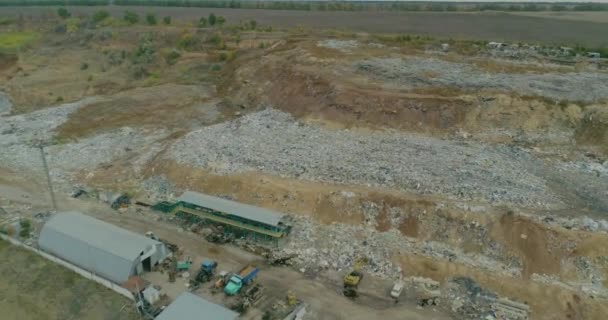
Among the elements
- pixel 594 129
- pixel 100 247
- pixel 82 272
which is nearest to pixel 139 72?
pixel 100 247

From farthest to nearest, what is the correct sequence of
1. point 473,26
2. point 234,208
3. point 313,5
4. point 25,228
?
point 313,5
point 473,26
point 25,228
point 234,208

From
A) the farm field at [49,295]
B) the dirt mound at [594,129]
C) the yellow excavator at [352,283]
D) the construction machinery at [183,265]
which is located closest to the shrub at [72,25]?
the farm field at [49,295]

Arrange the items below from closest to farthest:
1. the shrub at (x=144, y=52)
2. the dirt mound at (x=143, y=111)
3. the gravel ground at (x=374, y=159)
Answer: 1. the gravel ground at (x=374, y=159)
2. the dirt mound at (x=143, y=111)
3. the shrub at (x=144, y=52)

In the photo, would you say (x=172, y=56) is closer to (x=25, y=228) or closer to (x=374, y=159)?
(x=25, y=228)

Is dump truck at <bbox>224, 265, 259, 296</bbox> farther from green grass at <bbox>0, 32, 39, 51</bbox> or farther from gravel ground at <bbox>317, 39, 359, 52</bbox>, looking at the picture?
green grass at <bbox>0, 32, 39, 51</bbox>

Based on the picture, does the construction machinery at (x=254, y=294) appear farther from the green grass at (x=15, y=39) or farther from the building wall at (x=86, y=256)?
the green grass at (x=15, y=39)
